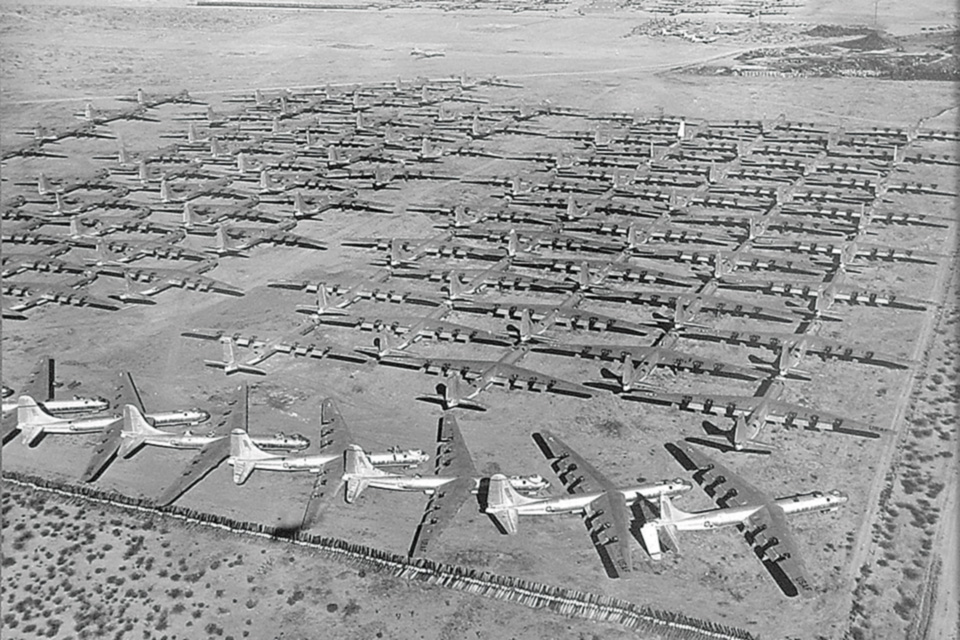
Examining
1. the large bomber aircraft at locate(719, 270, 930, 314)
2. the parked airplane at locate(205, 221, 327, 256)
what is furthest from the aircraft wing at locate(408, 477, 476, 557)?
the parked airplane at locate(205, 221, 327, 256)

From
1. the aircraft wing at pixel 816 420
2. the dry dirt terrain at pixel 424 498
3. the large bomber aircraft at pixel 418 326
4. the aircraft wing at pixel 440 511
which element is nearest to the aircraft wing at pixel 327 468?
the dry dirt terrain at pixel 424 498

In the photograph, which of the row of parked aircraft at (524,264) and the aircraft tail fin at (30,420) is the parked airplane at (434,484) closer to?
the row of parked aircraft at (524,264)

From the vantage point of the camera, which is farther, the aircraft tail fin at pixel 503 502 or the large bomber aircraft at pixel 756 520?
the aircraft tail fin at pixel 503 502

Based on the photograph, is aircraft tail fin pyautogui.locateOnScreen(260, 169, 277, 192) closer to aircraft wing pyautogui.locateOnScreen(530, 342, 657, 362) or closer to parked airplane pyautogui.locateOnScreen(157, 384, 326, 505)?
aircraft wing pyautogui.locateOnScreen(530, 342, 657, 362)

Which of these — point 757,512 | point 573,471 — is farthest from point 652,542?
point 573,471

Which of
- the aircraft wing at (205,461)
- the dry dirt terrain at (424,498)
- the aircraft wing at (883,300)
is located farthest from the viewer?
the aircraft wing at (883,300)

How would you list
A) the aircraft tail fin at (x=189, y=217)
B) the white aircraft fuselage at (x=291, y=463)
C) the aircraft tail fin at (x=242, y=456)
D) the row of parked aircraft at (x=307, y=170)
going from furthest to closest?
the aircraft tail fin at (x=189, y=217) → the row of parked aircraft at (x=307, y=170) → the white aircraft fuselage at (x=291, y=463) → the aircraft tail fin at (x=242, y=456)

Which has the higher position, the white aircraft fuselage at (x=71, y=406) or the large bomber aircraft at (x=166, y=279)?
the large bomber aircraft at (x=166, y=279)
